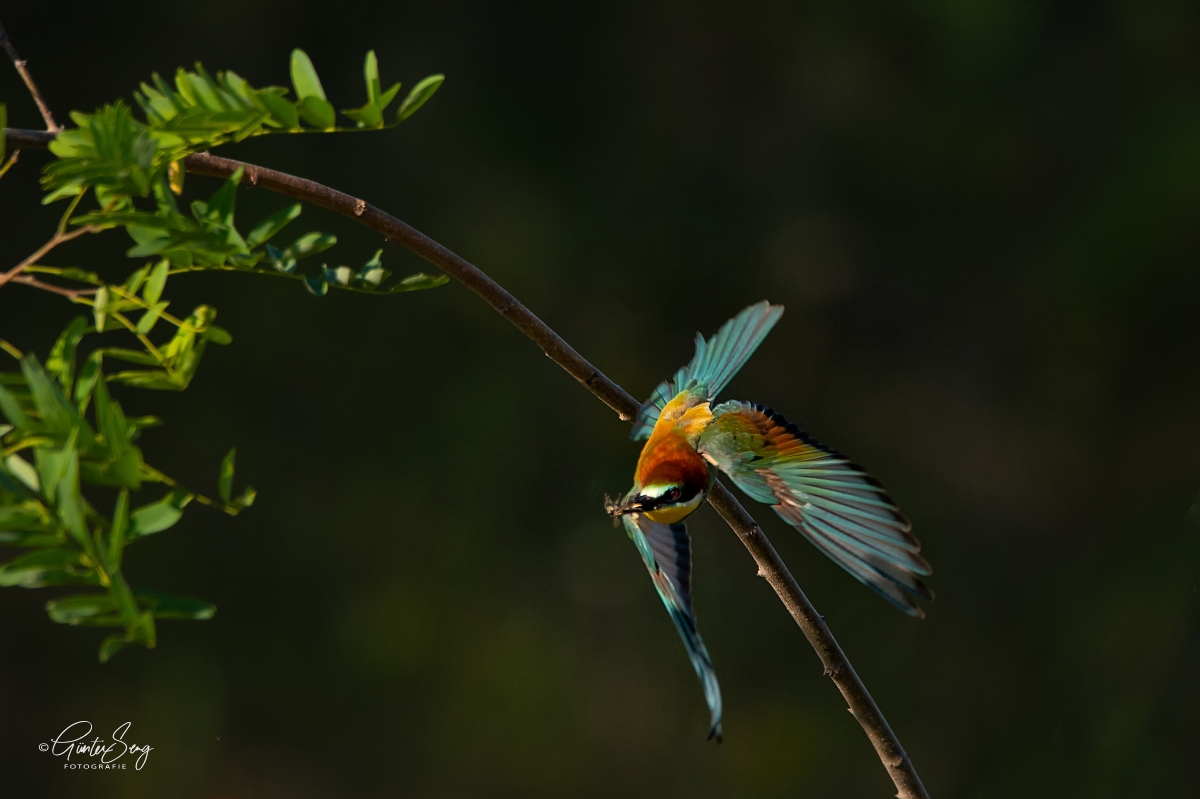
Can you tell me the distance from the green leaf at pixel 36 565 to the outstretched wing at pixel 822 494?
0.31 m

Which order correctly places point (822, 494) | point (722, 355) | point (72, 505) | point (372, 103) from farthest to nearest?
point (722, 355) → point (822, 494) → point (372, 103) → point (72, 505)

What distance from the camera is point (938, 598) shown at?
1.84 m

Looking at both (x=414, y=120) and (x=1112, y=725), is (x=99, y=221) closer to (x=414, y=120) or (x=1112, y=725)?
(x=414, y=120)

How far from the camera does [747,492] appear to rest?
579 mm

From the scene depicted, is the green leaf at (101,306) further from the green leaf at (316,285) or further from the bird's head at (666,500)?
the bird's head at (666,500)

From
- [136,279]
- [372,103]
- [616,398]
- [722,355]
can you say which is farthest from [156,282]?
[722,355]

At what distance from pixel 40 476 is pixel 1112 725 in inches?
71.1

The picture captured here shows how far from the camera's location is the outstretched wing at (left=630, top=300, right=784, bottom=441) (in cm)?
72

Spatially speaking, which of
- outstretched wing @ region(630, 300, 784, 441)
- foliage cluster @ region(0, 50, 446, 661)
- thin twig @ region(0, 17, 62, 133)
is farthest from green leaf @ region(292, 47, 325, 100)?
outstretched wing @ region(630, 300, 784, 441)

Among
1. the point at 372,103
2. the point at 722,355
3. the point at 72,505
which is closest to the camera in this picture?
the point at 72,505

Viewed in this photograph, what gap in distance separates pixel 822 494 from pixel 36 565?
14.2 inches

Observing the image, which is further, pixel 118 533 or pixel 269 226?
pixel 269 226

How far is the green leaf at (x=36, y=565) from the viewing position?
0.34 m

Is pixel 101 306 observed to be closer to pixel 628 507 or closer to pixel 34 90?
pixel 34 90
